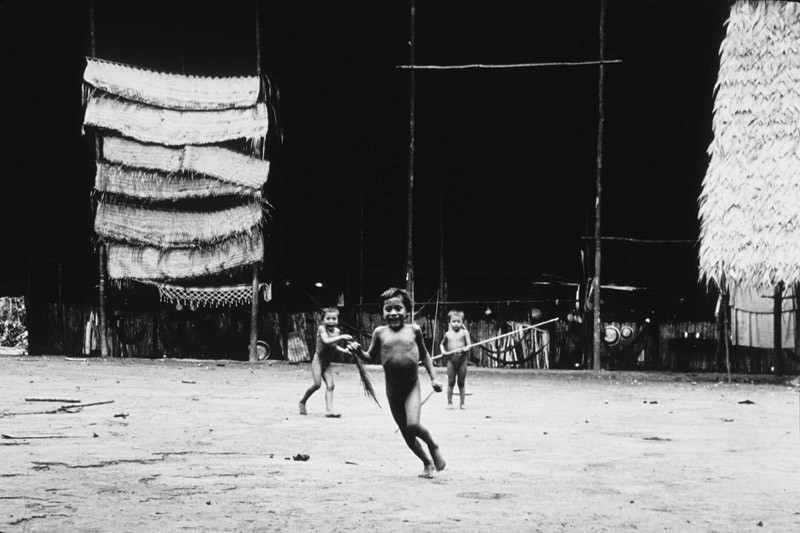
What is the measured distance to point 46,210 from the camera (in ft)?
65.5

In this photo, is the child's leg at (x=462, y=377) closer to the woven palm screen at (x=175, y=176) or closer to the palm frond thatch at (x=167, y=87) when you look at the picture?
the woven palm screen at (x=175, y=176)

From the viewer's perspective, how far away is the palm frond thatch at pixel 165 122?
18.1 meters

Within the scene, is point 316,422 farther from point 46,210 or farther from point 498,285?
point 46,210

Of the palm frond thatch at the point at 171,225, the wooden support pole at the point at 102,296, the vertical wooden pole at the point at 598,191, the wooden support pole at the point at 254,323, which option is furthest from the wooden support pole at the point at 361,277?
the wooden support pole at the point at 102,296

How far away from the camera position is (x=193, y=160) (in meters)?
18.2

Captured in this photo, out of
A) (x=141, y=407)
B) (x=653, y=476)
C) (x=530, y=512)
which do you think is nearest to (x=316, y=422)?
(x=141, y=407)

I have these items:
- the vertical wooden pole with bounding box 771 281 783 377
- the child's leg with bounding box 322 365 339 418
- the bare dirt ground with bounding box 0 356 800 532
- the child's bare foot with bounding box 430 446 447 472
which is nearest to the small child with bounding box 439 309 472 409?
the bare dirt ground with bounding box 0 356 800 532

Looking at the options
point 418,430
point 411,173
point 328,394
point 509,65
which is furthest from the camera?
point 411,173

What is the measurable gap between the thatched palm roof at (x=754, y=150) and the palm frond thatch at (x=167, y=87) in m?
8.56

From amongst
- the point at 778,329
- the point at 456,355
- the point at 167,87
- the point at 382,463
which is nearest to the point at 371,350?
the point at 382,463

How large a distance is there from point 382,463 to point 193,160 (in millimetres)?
12085

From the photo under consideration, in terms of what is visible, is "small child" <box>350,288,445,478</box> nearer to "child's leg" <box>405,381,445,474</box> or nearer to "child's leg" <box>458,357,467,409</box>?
"child's leg" <box>405,381,445,474</box>

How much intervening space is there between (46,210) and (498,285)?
9354 mm

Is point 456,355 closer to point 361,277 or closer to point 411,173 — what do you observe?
point 411,173
